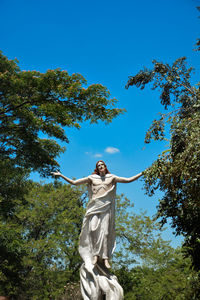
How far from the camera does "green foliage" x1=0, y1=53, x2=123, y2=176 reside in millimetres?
11961

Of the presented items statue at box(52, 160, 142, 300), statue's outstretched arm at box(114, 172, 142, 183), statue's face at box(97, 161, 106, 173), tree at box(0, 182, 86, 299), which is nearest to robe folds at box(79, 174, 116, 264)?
statue at box(52, 160, 142, 300)

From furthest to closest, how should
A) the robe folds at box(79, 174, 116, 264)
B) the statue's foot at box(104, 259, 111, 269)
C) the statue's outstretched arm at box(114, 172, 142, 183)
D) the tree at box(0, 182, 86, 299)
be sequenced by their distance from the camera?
the tree at box(0, 182, 86, 299), the statue's outstretched arm at box(114, 172, 142, 183), the robe folds at box(79, 174, 116, 264), the statue's foot at box(104, 259, 111, 269)

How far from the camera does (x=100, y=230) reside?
636 cm

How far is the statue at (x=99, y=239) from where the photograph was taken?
5934 millimetres

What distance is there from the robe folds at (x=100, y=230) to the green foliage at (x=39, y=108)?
5.96 meters

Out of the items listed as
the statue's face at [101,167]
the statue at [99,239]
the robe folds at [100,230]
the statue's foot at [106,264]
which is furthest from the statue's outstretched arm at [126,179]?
the statue's foot at [106,264]

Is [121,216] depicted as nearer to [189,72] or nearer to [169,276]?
[169,276]

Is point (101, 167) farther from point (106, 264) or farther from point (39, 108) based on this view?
point (39, 108)

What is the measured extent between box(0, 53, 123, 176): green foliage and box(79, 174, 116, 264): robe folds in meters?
5.96

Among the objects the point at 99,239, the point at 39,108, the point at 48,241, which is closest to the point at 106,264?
the point at 99,239

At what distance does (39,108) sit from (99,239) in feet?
22.7

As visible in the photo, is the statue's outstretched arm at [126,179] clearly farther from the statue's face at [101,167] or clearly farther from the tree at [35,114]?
the tree at [35,114]

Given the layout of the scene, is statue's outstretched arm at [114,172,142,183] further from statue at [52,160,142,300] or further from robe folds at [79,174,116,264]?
robe folds at [79,174,116,264]

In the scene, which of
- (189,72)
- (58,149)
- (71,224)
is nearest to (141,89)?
(189,72)
